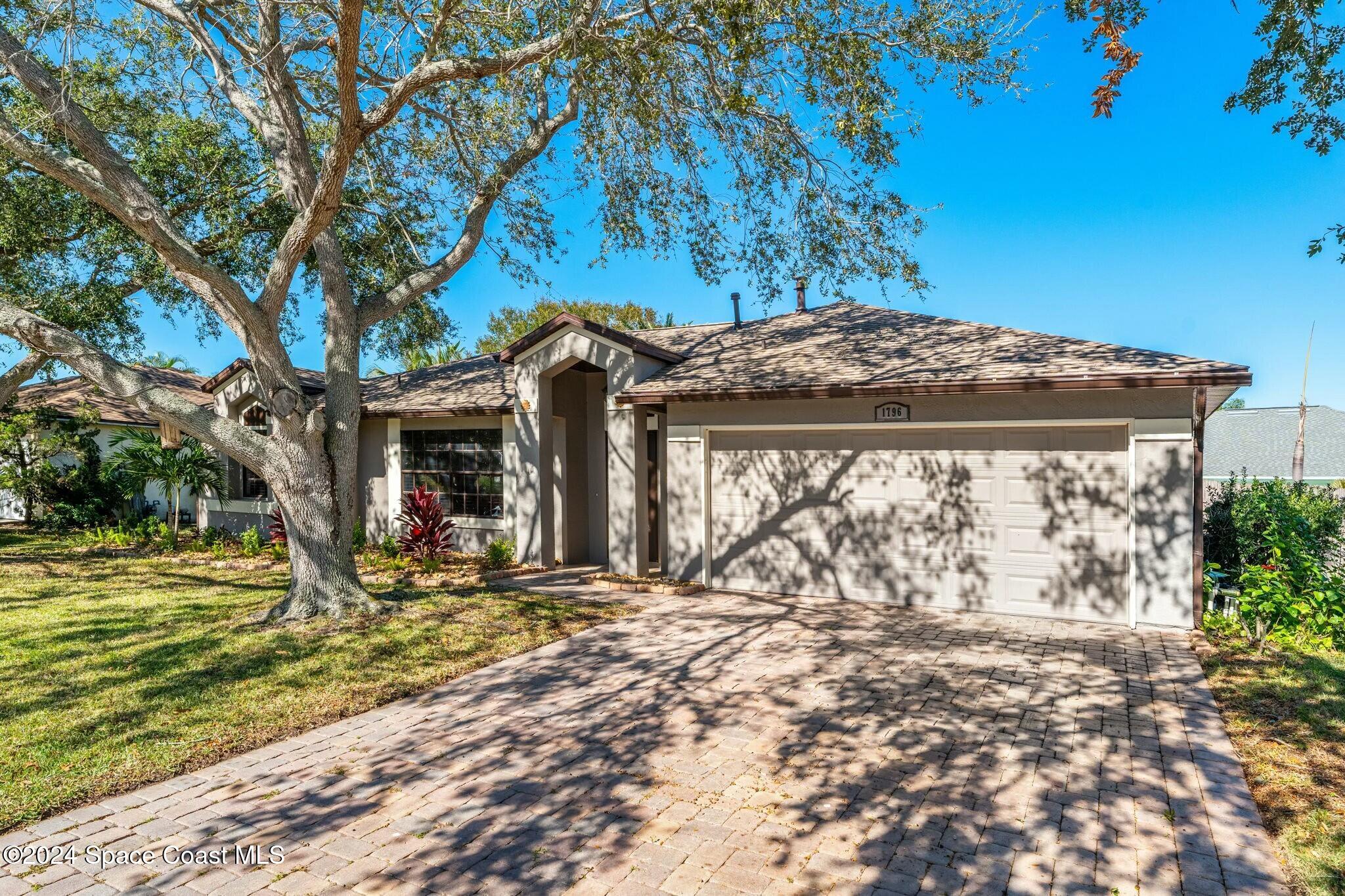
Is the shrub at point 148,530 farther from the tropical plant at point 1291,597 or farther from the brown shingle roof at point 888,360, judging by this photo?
the tropical plant at point 1291,597

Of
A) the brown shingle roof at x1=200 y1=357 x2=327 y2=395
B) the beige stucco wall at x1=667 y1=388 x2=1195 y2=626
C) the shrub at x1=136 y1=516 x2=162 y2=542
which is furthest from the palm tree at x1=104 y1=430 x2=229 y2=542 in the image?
the beige stucco wall at x1=667 y1=388 x2=1195 y2=626

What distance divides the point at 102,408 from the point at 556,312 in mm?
19979

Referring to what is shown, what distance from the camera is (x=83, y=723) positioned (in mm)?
5418

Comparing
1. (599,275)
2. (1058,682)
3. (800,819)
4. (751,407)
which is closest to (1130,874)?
(800,819)

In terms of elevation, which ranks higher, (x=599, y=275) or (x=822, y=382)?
(x=599, y=275)

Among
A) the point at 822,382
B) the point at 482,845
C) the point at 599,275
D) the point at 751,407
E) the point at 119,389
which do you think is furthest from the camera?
the point at 599,275

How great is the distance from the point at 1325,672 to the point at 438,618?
9208mm

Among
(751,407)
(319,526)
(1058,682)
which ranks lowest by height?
(1058,682)

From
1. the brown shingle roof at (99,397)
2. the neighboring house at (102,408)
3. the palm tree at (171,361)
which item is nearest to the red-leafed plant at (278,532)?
the neighboring house at (102,408)

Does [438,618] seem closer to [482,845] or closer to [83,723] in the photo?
[83,723]

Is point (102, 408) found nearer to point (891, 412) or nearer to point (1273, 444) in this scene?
point (891, 412)

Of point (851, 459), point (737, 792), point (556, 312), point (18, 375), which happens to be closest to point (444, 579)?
point (851, 459)

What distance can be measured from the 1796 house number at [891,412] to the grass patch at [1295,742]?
4276 millimetres

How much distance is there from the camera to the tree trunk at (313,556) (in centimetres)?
854
